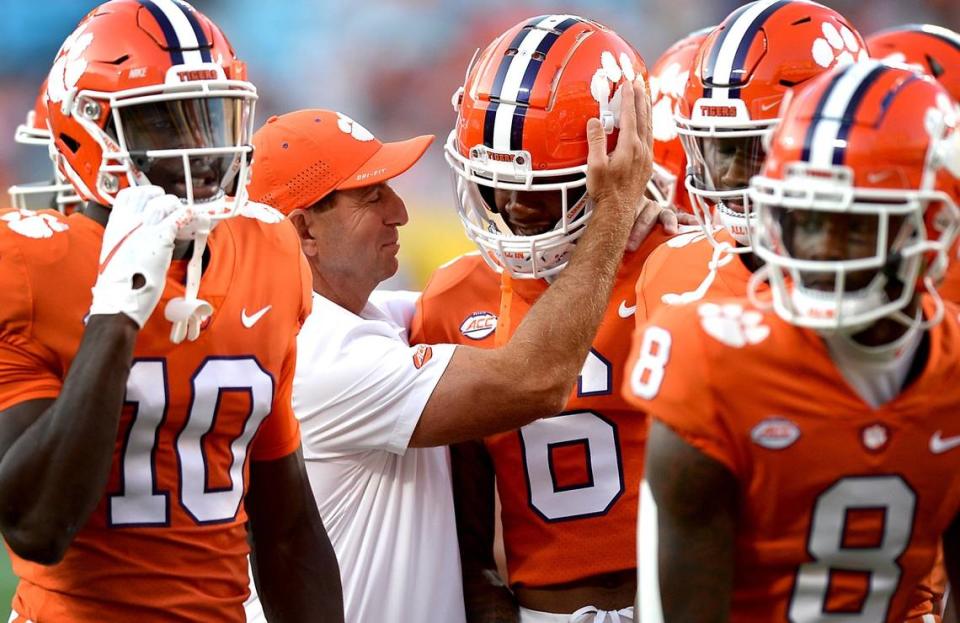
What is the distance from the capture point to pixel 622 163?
2.47 metres

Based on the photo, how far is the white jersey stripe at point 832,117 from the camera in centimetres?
164

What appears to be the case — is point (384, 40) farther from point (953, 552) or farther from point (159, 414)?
point (953, 552)

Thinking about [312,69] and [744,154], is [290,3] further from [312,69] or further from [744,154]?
[744,154]

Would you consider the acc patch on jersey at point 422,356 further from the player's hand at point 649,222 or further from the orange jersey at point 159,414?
the player's hand at point 649,222

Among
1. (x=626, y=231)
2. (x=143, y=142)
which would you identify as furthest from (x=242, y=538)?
(x=626, y=231)

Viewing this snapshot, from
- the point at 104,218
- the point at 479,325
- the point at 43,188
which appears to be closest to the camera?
the point at 104,218

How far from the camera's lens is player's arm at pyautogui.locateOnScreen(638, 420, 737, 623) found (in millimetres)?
1649

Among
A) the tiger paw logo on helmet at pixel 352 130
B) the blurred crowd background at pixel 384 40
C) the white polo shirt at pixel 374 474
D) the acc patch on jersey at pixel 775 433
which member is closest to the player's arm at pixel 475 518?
the white polo shirt at pixel 374 474

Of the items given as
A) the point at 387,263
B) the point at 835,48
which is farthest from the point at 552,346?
the point at 835,48

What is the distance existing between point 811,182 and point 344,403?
1119 mm

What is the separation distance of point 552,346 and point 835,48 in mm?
769

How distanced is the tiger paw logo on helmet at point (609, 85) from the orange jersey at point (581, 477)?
1.14 ft

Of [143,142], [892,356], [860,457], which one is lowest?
[860,457]

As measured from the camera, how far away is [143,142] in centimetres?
206
